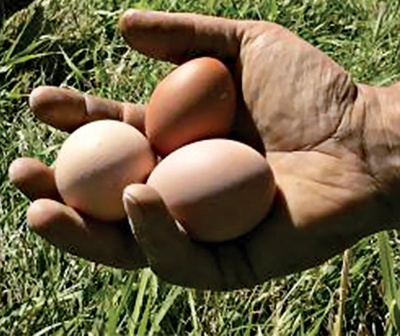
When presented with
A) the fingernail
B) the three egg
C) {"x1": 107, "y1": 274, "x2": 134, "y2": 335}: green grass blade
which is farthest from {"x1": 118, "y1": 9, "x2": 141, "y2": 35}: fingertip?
{"x1": 107, "y1": 274, "x2": 134, "y2": 335}: green grass blade

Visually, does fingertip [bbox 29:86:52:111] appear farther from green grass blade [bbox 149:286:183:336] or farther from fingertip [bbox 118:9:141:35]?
green grass blade [bbox 149:286:183:336]

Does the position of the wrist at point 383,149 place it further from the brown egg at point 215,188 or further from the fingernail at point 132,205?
the fingernail at point 132,205

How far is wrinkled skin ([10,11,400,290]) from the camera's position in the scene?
188cm

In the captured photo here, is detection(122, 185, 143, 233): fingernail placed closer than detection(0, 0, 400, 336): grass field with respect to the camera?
Yes

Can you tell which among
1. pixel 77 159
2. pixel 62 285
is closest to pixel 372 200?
pixel 77 159

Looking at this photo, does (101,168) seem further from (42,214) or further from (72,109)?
(72,109)

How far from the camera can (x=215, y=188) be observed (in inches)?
70.8

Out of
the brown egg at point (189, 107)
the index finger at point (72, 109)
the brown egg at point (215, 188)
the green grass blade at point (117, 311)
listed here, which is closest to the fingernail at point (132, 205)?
the brown egg at point (215, 188)

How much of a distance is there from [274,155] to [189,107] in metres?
0.18

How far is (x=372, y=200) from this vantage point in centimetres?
198

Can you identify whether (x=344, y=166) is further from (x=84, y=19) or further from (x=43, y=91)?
(x=84, y=19)

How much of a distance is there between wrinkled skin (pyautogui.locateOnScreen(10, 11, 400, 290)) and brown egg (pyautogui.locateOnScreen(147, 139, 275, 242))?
0.13 feet

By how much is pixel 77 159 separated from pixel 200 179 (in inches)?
8.9

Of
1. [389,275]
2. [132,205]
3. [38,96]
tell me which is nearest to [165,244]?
[132,205]
